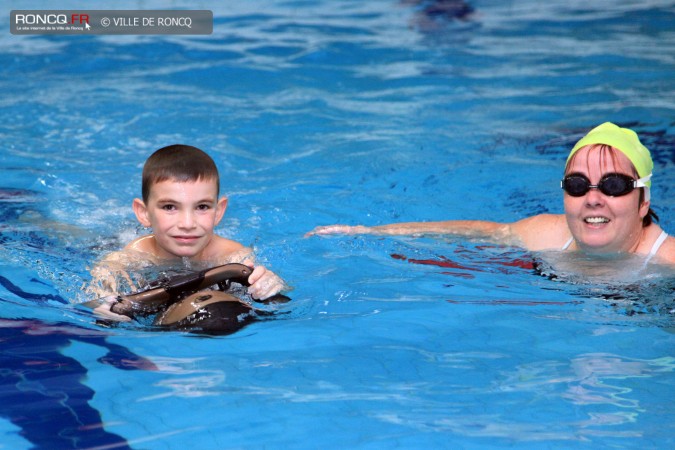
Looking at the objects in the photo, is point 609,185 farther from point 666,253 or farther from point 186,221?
point 186,221

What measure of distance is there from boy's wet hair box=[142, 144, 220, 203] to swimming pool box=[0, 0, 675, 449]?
0.69 metres

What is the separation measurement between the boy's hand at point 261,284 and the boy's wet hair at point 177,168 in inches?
23.6

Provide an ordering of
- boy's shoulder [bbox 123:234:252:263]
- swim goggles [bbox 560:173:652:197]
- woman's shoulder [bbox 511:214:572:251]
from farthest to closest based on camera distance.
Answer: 1. woman's shoulder [bbox 511:214:572:251]
2. boy's shoulder [bbox 123:234:252:263]
3. swim goggles [bbox 560:173:652:197]

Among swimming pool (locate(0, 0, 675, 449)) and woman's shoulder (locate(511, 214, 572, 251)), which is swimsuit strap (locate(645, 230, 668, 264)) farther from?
woman's shoulder (locate(511, 214, 572, 251))

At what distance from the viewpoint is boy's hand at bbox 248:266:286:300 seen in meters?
4.10

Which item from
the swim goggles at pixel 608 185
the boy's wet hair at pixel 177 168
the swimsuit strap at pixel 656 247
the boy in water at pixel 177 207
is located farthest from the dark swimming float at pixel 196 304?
the swimsuit strap at pixel 656 247

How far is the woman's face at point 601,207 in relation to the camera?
181 inches

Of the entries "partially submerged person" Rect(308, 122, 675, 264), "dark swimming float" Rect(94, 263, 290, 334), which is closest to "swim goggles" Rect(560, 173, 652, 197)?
"partially submerged person" Rect(308, 122, 675, 264)

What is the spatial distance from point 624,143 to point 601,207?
369mm

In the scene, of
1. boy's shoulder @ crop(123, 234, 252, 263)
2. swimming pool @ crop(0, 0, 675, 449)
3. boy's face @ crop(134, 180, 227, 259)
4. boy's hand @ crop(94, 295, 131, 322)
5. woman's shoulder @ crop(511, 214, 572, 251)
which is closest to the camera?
swimming pool @ crop(0, 0, 675, 449)

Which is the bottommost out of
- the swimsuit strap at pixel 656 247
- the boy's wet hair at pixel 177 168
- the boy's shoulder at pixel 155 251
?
the swimsuit strap at pixel 656 247

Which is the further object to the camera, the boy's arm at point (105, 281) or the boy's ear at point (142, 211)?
the boy's ear at point (142, 211)

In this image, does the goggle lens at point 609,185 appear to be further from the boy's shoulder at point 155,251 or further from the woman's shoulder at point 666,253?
the boy's shoulder at point 155,251

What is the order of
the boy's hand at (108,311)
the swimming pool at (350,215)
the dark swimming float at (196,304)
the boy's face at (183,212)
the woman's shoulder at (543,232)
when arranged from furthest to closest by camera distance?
the woman's shoulder at (543,232) < the boy's face at (183,212) < the boy's hand at (108,311) < the dark swimming float at (196,304) < the swimming pool at (350,215)
